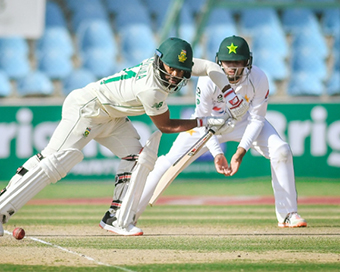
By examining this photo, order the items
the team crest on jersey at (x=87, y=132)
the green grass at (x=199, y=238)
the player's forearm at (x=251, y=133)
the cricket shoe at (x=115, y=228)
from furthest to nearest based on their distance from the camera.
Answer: the player's forearm at (x=251, y=133) < the cricket shoe at (x=115, y=228) < the team crest on jersey at (x=87, y=132) < the green grass at (x=199, y=238)


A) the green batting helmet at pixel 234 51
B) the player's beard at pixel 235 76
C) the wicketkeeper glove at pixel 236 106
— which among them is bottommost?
the wicketkeeper glove at pixel 236 106

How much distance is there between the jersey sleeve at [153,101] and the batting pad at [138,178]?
435mm

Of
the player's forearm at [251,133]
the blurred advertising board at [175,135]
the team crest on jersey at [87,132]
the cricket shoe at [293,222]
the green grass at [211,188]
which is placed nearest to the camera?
the team crest on jersey at [87,132]

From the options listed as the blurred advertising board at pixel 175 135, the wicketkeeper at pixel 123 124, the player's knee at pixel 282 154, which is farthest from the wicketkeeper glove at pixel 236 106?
the blurred advertising board at pixel 175 135

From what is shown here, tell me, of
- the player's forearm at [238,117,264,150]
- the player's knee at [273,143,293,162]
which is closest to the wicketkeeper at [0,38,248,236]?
the player's forearm at [238,117,264,150]

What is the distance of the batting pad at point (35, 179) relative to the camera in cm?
451

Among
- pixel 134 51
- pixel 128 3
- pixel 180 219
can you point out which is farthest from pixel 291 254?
pixel 128 3

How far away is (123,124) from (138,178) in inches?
20.1

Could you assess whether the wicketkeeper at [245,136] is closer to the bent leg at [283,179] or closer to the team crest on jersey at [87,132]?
the bent leg at [283,179]

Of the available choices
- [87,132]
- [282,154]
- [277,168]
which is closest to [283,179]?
[277,168]

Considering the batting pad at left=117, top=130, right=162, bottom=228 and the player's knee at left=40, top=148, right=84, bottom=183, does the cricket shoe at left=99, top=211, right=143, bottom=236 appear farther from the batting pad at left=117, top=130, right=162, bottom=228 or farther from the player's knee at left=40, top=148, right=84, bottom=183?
the player's knee at left=40, top=148, right=84, bottom=183

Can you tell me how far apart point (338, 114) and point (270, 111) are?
1.22 meters

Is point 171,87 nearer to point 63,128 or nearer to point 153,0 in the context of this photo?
point 63,128

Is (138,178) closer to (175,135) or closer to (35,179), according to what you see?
(35,179)
